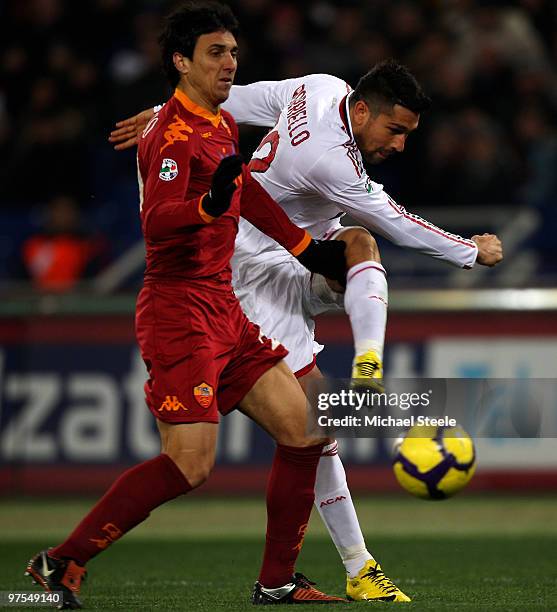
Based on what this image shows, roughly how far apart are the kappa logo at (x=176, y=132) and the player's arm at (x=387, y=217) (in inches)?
23.9

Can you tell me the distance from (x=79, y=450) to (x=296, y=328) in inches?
182

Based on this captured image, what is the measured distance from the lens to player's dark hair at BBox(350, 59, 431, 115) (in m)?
4.95

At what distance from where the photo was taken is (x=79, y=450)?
9602 mm

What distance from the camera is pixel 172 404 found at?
4.59m

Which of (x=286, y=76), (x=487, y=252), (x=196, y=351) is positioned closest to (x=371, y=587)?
(x=196, y=351)

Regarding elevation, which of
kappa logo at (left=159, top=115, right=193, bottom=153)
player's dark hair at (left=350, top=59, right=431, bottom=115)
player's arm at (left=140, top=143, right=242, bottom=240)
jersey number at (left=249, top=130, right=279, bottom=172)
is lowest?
player's arm at (left=140, top=143, right=242, bottom=240)

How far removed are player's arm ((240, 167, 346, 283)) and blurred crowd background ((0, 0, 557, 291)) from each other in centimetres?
478

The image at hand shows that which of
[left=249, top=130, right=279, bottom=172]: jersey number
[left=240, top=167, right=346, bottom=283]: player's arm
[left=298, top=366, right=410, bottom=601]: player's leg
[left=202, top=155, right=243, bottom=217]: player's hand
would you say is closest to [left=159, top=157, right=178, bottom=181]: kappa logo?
[left=202, top=155, right=243, bottom=217]: player's hand

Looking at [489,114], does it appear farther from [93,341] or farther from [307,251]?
[307,251]

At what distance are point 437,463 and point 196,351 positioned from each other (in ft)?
4.22

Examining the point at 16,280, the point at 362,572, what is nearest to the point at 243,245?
the point at 362,572

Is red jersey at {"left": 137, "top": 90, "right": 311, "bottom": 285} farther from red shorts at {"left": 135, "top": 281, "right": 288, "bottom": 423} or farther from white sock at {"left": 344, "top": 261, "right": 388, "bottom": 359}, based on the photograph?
white sock at {"left": 344, "top": 261, "right": 388, "bottom": 359}
